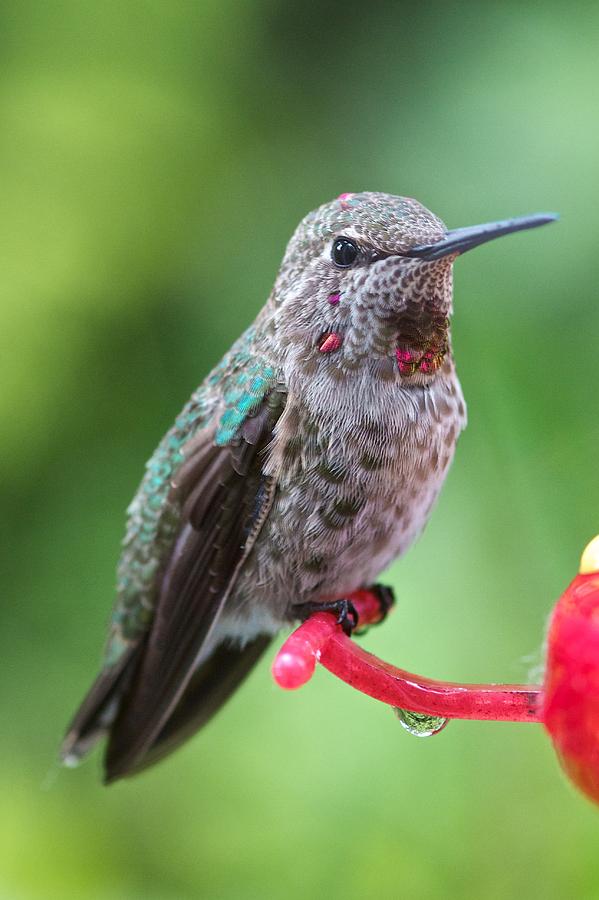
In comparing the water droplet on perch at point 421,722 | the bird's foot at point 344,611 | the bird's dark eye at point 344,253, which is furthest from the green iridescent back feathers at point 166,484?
the water droplet on perch at point 421,722

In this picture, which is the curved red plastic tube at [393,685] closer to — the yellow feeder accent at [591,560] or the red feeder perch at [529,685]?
the red feeder perch at [529,685]

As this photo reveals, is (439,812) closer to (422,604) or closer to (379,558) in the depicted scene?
(422,604)

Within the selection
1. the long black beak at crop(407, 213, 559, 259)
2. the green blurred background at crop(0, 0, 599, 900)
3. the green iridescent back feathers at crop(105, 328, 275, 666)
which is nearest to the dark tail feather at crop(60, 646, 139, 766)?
the green iridescent back feathers at crop(105, 328, 275, 666)

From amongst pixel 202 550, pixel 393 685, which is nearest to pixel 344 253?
pixel 202 550

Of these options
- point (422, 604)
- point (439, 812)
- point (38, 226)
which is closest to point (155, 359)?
point (38, 226)

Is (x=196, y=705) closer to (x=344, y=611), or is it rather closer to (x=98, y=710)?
(x=98, y=710)

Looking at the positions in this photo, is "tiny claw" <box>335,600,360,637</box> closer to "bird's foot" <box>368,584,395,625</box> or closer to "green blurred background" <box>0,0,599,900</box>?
"bird's foot" <box>368,584,395,625</box>

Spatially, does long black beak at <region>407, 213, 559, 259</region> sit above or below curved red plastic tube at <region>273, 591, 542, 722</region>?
above

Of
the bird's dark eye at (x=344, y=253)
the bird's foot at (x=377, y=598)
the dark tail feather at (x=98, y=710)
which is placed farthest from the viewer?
the dark tail feather at (x=98, y=710)
